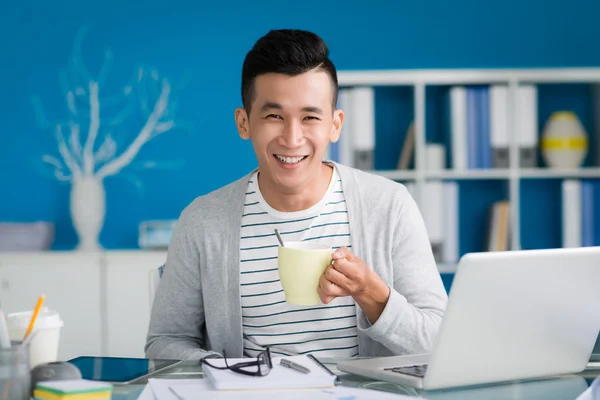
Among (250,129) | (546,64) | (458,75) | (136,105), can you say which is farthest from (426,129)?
(250,129)

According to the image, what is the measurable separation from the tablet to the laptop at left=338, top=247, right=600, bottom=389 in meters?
0.35

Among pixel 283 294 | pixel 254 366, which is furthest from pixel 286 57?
pixel 254 366

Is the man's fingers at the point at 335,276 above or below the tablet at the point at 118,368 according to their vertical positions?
above

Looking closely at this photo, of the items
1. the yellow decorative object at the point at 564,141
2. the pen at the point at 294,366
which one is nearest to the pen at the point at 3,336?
the pen at the point at 294,366

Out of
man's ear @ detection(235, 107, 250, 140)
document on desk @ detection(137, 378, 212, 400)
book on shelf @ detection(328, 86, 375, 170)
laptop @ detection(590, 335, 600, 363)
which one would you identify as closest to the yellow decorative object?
book on shelf @ detection(328, 86, 375, 170)

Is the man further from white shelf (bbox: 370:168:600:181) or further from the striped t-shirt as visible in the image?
white shelf (bbox: 370:168:600:181)

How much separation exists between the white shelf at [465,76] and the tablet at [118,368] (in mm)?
2205

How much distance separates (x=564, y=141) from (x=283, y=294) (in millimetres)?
2114

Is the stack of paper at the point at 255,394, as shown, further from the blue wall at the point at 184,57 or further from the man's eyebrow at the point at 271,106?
the blue wall at the point at 184,57

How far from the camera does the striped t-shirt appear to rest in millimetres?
1715

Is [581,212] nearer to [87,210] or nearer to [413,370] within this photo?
[87,210]

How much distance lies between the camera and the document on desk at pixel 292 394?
1091 mm

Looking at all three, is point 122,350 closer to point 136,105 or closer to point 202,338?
point 136,105

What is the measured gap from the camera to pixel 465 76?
3404 millimetres
